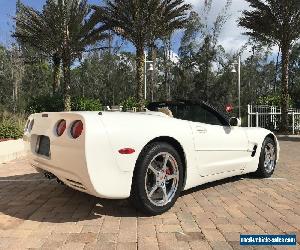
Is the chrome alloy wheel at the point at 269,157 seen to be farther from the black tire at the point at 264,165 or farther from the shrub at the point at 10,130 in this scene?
the shrub at the point at 10,130

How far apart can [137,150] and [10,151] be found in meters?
5.74

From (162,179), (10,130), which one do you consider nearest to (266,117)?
(10,130)

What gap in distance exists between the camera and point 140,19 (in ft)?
58.1

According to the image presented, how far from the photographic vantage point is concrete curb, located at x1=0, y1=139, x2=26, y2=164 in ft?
27.0

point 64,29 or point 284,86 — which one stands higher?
point 64,29

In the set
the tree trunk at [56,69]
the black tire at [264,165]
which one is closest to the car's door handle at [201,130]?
the black tire at [264,165]

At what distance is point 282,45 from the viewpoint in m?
19.6

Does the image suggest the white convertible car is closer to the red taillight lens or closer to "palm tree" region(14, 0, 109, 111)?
the red taillight lens

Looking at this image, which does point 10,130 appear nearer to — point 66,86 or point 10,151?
point 10,151

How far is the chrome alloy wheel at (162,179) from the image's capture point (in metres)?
4.07

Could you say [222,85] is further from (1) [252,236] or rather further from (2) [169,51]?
(1) [252,236]

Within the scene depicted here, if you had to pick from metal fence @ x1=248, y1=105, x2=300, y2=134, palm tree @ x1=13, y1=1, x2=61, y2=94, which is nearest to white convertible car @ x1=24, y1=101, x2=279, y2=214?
palm tree @ x1=13, y1=1, x2=61, y2=94

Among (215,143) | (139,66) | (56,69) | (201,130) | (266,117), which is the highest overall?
(56,69)

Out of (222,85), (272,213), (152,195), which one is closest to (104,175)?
(152,195)
